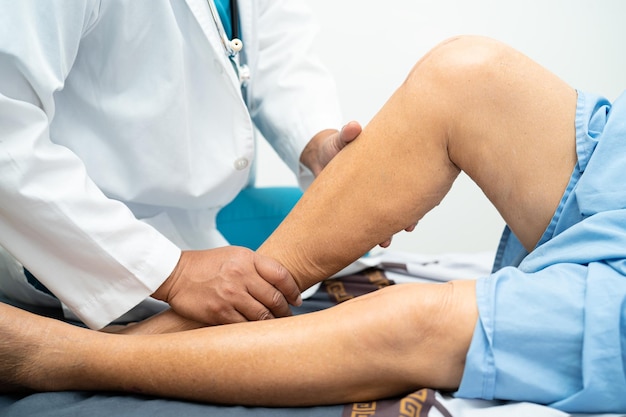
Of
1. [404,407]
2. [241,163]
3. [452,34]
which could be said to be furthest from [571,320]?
[452,34]

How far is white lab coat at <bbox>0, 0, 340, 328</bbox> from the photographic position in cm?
80

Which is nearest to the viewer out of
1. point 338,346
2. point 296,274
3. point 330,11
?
point 338,346

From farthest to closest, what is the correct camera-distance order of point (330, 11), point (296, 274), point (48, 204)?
point (330, 11)
point (296, 274)
point (48, 204)

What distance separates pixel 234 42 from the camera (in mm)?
1037

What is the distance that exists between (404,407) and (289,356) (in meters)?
0.13

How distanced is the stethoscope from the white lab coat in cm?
2

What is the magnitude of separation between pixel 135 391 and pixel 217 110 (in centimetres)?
47

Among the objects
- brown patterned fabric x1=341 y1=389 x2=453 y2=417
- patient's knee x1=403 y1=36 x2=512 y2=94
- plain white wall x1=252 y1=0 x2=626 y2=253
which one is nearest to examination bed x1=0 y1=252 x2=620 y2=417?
brown patterned fabric x1=341 y1=389 x2=453 y2=417

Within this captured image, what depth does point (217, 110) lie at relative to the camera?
41.7 inches

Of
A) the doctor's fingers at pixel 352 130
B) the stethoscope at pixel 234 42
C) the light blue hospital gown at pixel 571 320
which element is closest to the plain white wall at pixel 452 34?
the stethoscope at pixel 234 42

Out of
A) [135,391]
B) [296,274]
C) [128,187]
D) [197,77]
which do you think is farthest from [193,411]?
[197,77]

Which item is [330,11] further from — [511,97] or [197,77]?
[511,97]

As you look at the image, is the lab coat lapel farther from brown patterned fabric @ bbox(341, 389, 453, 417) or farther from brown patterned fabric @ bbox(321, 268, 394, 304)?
brown patterned fabric @ bbox(341, 389, 453, 417)

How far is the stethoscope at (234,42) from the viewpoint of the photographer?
3.31 feet
